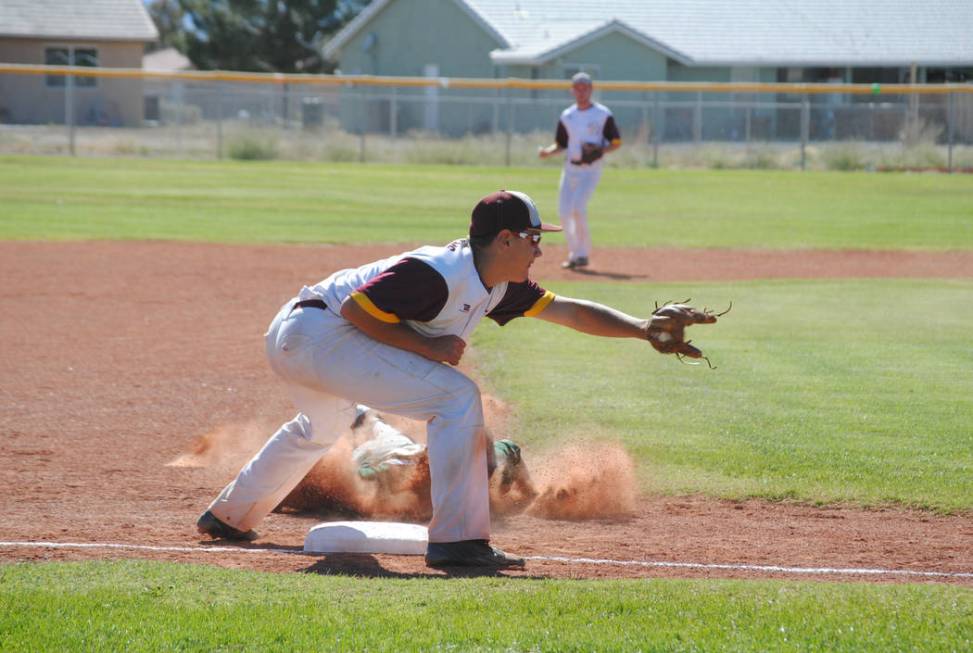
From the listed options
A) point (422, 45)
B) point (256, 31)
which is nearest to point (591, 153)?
point (422, 45)

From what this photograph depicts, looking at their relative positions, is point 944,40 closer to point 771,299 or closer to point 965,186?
point 965,186

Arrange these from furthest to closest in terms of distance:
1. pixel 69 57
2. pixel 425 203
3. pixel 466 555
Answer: pixel 69 57, pixel 425 203, pixel 466 555

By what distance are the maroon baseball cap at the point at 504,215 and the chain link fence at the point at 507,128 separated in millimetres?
27916

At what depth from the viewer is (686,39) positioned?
155 ft

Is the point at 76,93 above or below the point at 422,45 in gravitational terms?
below

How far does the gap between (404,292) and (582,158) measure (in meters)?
11.7

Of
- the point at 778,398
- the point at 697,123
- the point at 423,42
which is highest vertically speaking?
the point at 423,42

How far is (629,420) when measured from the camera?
8641 millimetres

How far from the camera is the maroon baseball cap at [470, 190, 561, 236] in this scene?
5.31 meters

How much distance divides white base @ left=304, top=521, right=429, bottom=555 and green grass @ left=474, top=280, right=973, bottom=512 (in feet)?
6.31

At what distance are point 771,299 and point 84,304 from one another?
7690mm

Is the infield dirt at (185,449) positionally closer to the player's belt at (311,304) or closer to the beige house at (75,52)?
the player's belt at (311,304)

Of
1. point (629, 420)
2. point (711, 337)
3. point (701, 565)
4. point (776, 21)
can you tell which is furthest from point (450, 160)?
point (701, 565)

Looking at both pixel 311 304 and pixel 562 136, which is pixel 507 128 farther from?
pixel 311 304
